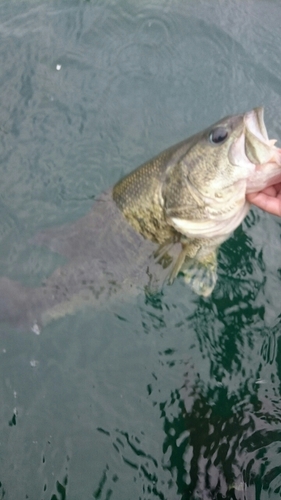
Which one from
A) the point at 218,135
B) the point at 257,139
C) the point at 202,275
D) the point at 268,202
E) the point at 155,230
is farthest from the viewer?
the point at 202,275

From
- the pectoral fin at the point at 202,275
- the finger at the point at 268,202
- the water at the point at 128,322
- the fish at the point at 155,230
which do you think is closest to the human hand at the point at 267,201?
the finger at the point at 268,202

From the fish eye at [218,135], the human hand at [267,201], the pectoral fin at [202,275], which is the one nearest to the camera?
the fish eye at [218,135]

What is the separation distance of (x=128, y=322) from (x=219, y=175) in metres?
1.37

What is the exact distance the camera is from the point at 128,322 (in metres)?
4.19

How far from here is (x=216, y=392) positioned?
3.91 m

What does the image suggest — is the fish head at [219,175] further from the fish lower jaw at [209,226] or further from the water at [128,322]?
the water at [128,322]

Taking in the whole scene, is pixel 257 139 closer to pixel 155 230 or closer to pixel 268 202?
pixel 268 202

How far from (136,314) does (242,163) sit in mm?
1474

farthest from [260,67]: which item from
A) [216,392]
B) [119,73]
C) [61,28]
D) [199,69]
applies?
[216,392]

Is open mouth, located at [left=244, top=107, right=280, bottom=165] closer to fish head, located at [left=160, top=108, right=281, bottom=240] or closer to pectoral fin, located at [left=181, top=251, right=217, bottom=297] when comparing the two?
fish head, located at [left=160, top=108, right=281, bottom=240]

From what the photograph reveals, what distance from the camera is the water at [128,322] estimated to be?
11.7 ft

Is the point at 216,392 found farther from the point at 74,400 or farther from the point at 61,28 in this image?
the point at 61,28

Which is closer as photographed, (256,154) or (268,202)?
(256,154)

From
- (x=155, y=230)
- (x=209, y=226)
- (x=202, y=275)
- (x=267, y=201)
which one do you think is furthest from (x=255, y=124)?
(x=202, y=275)
